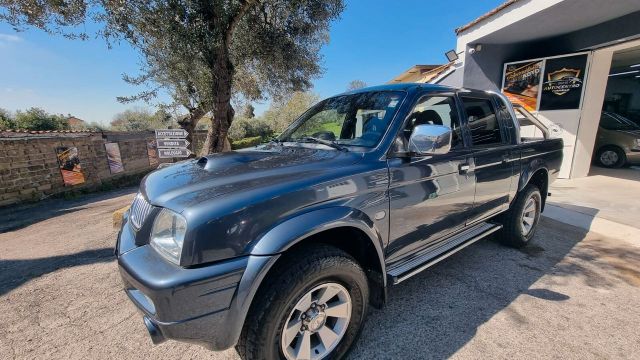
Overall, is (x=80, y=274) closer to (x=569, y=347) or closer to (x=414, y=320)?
(x=414, y=320)

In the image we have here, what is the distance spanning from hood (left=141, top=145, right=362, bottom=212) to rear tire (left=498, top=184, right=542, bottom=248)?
2647 mm

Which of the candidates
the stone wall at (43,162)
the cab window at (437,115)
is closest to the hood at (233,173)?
the cab window at (437,115)

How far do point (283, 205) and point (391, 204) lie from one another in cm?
89

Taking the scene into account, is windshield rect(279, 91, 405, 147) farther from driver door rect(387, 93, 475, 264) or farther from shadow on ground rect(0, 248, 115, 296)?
shadow on ground rect(0, 248, 115, 296)

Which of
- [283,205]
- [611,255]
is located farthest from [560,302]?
[283,205]

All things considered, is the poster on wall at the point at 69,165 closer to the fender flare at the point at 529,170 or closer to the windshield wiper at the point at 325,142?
the windshield wiper at the point at 325,142

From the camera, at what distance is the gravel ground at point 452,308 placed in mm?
2201

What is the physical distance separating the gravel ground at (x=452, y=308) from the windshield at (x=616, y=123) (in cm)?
799

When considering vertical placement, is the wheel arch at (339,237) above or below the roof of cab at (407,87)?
below

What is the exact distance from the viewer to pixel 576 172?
7.93 metres

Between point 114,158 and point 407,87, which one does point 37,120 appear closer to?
point 114,158

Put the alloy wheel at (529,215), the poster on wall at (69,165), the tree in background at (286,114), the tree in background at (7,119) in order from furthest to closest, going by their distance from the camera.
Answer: the tree in background at (286,114) < the tree in background at (7,119) < the poster on wall at (69,165) < the alloy wheel at (529,215)

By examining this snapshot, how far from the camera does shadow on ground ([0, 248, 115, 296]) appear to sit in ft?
11.1

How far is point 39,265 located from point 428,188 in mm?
4766
